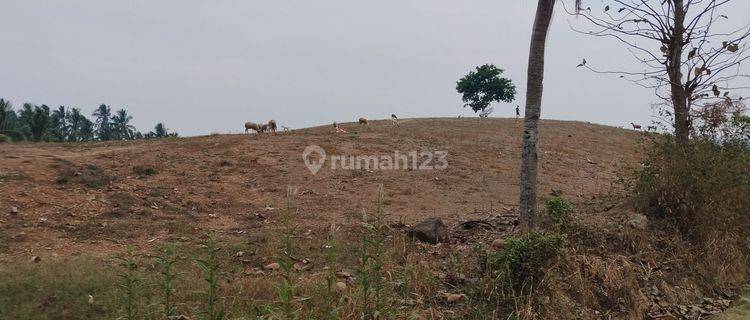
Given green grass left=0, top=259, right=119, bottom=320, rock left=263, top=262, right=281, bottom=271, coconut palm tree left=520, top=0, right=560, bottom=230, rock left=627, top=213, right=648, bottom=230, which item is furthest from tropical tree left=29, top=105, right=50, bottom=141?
rock left=627, top=213, right=648, bottom=230

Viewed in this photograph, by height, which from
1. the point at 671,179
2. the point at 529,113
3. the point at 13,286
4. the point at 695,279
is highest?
the point at 529,113

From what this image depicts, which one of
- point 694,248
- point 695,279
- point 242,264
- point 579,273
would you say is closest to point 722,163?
point 694,248

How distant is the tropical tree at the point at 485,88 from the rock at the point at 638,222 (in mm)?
26150

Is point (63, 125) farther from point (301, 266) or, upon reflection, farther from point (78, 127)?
point (301, 266)

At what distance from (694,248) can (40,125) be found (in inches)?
1285

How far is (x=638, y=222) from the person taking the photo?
487 centimetres

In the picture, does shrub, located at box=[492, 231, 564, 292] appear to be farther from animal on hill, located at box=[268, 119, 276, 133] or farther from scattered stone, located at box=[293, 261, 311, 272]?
animal on hill, located at box=[268, 119, 276, 133]

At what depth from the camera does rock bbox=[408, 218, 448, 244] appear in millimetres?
4797

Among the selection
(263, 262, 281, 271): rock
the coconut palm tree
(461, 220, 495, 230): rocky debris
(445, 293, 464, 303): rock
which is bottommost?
(445, 293, 464, 303): rock

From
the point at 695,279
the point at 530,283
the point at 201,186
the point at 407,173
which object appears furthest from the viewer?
the point at 407,173

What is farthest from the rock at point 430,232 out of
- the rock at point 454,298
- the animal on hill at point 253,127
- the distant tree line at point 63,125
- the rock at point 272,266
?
the distant tree line at point 63,125

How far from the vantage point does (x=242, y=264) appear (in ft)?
13.4

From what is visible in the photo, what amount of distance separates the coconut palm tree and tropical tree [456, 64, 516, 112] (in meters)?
26.3

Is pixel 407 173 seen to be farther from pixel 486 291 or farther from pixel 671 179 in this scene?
pixel 486 291
